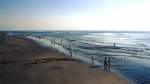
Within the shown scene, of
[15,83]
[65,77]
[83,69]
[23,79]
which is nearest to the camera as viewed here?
[15,83]

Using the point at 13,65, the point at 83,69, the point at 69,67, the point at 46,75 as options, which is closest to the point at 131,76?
the point at 83,69

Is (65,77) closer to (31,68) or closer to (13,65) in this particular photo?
(31,68)

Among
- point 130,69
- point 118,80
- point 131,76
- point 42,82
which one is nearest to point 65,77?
point 42,82

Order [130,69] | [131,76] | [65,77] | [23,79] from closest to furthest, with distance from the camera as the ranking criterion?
[23,79] < [65,77] < [131,76] < [130,69]

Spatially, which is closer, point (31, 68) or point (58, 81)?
point (58, 81)

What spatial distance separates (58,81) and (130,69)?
11.6 m

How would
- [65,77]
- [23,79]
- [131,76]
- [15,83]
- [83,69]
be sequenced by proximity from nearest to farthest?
[15,83], [23,79], [65,77], [131,76], [83,69]

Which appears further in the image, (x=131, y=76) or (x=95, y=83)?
(x=131, y=76)

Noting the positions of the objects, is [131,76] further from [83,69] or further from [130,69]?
[83,69]

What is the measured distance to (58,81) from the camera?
17.5 m

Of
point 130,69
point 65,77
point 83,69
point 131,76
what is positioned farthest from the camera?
point 130,69

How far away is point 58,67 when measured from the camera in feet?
76.8

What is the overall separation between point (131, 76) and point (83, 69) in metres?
5.59

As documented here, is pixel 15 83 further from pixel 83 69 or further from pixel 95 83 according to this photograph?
pixel 83 69
